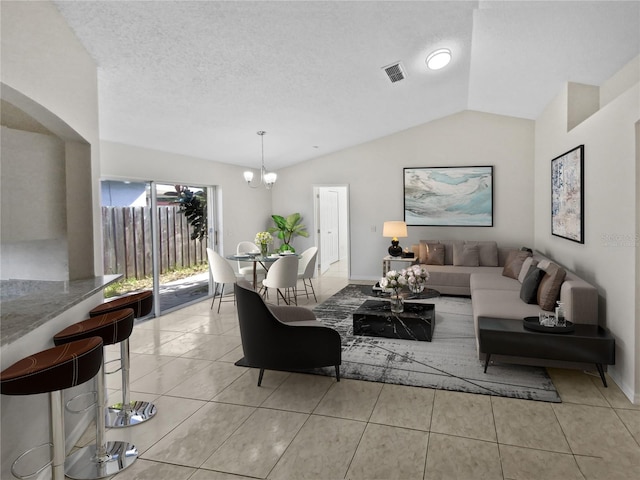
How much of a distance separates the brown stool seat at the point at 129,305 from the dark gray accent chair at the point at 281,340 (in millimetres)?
688

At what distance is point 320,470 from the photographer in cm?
225

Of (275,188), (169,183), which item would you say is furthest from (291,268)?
(275,188)

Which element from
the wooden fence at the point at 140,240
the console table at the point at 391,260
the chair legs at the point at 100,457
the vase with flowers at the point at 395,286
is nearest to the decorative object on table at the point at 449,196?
the console table at the point at 391,260

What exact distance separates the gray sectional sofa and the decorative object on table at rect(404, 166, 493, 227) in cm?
49

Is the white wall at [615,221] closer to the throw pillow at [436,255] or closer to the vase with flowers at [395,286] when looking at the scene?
the vase with flowers at [395,286]

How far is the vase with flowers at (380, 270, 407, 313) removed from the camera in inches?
170

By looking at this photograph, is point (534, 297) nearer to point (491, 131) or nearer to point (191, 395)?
point (191, 395)

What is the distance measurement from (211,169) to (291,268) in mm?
2336

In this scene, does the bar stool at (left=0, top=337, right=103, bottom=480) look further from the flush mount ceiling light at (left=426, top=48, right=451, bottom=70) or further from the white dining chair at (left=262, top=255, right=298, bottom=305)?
the flush mount ceiling light at (left=426, top=48, right=451, bottom=70)

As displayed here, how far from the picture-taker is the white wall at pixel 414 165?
7023mm

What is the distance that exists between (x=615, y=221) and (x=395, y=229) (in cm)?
403

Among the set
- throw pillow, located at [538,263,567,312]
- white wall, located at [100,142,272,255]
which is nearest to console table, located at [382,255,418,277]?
white wall, located at [100,142,272,255]

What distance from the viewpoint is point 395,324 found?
4.38 m

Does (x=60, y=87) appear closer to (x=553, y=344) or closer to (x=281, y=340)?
(x=281, y=340)
